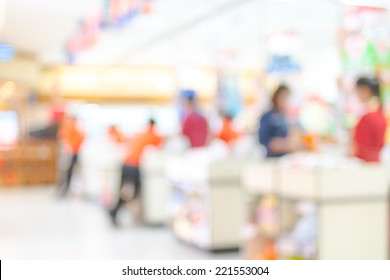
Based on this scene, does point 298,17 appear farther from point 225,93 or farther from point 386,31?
point 386,31

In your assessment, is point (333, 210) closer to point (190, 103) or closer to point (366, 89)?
point (366, 89)

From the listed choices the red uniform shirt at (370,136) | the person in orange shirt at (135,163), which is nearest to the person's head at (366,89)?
the red uniform shirt at (370,136)

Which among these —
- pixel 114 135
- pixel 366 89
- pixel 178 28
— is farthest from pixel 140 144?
pixel 178 28

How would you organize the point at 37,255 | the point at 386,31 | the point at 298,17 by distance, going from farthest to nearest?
the point at 298,17
the point at 386,31
the point at 37,255

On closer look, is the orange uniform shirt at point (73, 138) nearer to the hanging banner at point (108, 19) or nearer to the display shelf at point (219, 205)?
the hanging banner at point (108, 19)

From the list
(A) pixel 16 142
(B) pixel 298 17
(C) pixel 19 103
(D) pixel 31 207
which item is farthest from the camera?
(C) pixel 19 103

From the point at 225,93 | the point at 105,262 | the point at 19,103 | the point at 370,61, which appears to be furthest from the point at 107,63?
the point at 105,262

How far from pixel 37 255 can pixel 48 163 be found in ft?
26.3

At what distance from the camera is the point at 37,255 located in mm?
5570

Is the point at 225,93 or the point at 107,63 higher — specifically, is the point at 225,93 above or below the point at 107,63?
below

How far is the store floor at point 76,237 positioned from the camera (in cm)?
567

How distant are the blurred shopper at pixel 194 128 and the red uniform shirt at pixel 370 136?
2.43m

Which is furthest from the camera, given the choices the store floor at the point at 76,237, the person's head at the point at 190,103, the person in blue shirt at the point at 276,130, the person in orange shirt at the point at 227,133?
the person in orange shirt at the point at 227,133

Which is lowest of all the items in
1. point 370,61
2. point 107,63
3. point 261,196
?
Result: point 261,196
